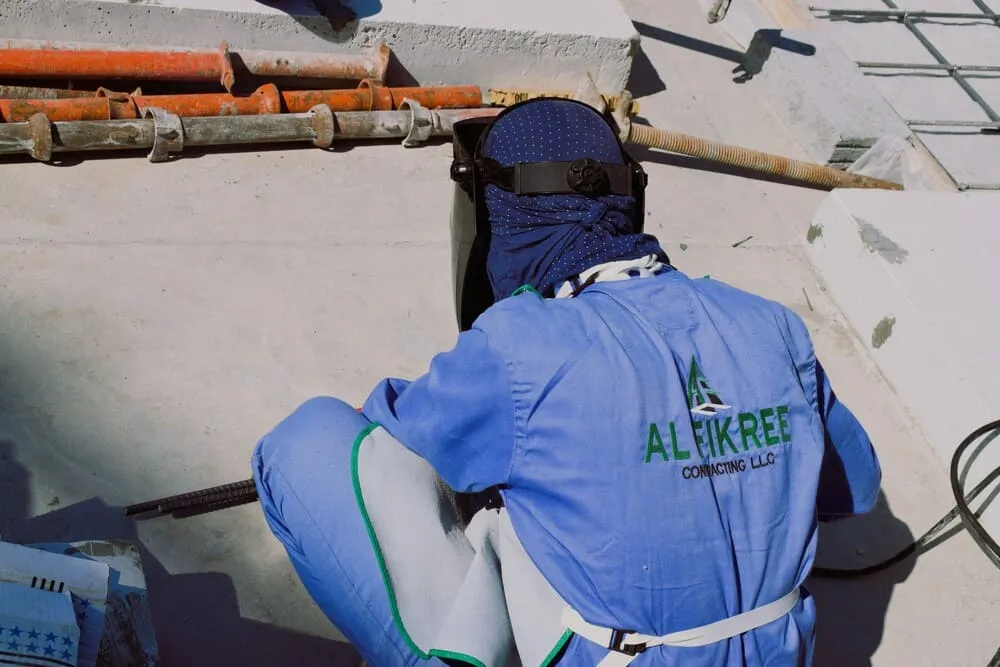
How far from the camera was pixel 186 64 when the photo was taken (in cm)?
303

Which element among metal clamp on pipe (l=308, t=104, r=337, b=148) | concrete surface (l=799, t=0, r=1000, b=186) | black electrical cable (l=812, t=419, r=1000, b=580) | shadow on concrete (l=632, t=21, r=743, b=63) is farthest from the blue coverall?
shadow on concrete (l=632, t=21, r=743, b=63)

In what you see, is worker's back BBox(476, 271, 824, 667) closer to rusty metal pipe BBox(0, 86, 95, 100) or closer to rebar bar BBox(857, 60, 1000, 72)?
rusty metal pipe BBox(0, 86, 95, 100)

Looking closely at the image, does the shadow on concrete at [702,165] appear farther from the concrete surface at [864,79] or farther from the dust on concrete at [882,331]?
the dust on concrete at [882,331]

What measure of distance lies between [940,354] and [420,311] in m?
1.42

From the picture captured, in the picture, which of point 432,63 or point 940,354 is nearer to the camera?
point 940,354

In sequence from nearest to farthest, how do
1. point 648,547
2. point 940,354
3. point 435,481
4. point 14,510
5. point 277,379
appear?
point 648,547 → point 435,481 → point 14,510 → point 277,379 → point 940,354

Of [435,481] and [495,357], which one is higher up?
[495,357]

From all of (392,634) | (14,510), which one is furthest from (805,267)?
(14,510)

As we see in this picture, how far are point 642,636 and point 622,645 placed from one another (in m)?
0.03

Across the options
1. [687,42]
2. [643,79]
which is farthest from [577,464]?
[687,42]

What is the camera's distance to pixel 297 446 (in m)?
1.78

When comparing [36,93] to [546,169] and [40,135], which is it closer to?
[40,135]

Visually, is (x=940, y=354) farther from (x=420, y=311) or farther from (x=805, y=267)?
(x=420, y=311)

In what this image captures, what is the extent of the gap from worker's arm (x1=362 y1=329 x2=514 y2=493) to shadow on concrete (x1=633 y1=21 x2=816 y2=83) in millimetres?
2869
